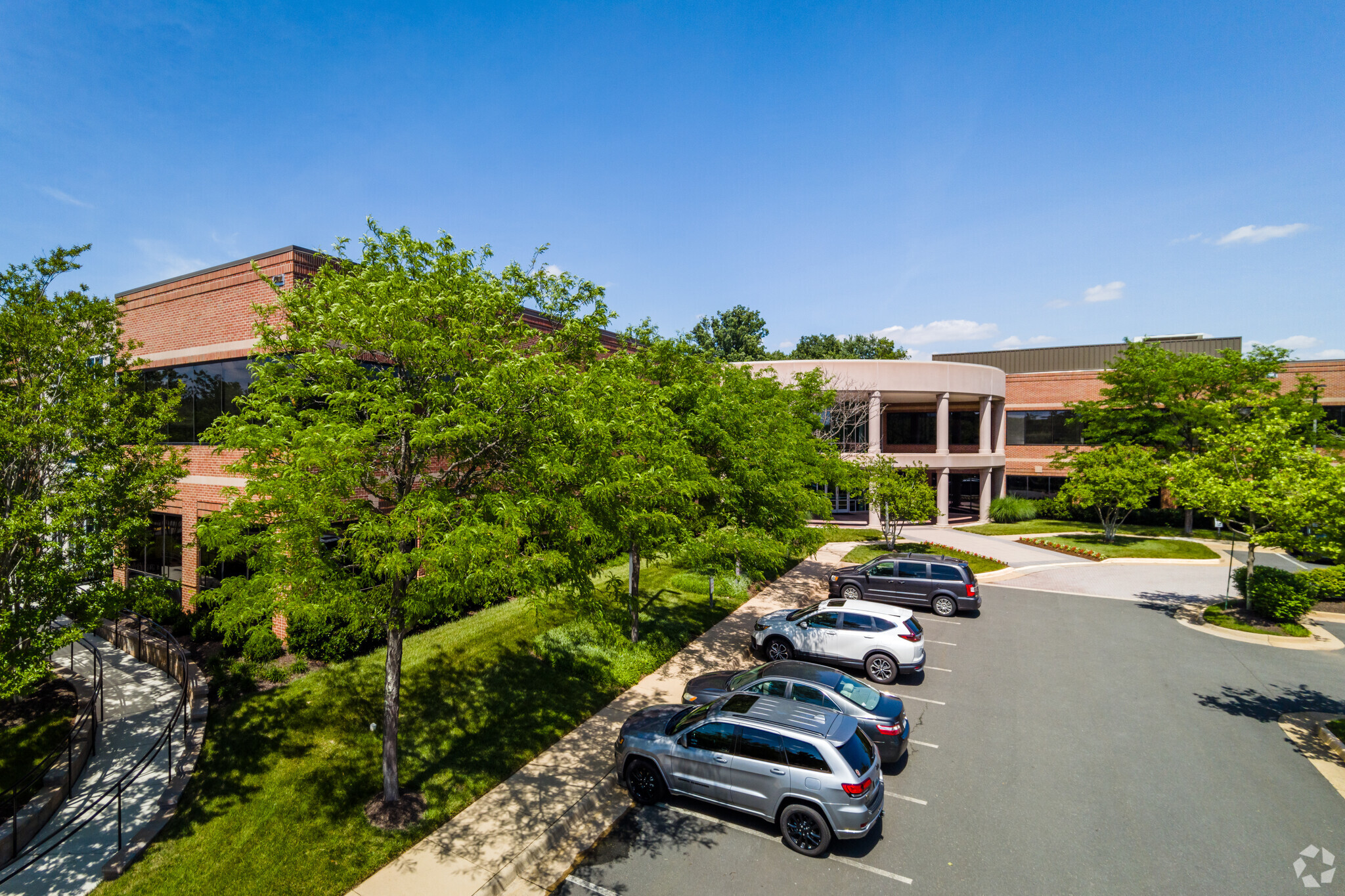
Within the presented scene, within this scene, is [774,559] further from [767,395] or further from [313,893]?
[313,893]

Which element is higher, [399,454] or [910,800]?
[399,454]

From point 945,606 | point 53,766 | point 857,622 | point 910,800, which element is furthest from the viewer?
point 945,606

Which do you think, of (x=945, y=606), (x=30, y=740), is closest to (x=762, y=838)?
(x=30, y=740)

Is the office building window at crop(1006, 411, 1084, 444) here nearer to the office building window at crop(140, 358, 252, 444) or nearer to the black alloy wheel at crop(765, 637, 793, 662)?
the black alloy wheel at crop(765, 637, 793, 662)

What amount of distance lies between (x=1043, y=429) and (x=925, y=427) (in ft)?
27.6

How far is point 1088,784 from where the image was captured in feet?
33.0

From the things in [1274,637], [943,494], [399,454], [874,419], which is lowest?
[1274,637]

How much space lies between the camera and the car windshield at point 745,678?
11.6 metres

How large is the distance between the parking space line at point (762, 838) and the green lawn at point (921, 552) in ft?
62.7

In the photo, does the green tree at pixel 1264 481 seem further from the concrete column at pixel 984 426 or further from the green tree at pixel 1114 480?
the concrete column at pixel 984 426

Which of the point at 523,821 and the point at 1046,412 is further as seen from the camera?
the point at 1046,412

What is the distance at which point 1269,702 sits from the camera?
13352mm

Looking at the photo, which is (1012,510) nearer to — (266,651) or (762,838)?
(762,838)

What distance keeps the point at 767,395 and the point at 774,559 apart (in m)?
8.50
